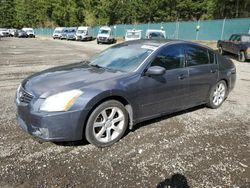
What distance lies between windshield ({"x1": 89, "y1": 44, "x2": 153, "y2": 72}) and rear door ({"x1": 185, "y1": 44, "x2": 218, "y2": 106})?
103 centimetres

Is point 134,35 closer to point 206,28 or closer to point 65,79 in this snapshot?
point 206,28

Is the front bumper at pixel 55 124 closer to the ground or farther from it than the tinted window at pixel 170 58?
closer to the ground

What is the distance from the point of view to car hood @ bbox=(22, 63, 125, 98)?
153 inches

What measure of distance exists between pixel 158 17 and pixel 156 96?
→ 46895 mm

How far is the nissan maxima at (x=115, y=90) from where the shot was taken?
12.3ft

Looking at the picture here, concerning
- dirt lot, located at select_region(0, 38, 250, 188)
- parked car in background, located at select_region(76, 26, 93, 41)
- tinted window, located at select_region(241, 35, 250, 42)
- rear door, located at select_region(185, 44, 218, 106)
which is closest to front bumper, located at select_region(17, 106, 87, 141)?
dirt lot, located at select_region(0, 38, 250, 188)

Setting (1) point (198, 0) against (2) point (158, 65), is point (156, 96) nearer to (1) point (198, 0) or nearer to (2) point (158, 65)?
(2) point (158, 65)

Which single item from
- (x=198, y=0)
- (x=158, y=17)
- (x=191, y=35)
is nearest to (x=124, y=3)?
(x=158, y=17)

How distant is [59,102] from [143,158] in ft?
4.73

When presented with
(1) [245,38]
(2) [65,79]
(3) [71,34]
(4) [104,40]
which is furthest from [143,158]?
(3) [71,34]

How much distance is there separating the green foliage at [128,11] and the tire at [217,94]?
3639 cm

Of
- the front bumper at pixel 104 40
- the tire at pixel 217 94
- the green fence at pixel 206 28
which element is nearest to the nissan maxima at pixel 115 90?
the tire at pixel 217 94

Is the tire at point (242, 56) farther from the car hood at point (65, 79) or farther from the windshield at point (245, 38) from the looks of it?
the car hood at point (65, 79)

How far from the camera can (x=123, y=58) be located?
16.1 feet
